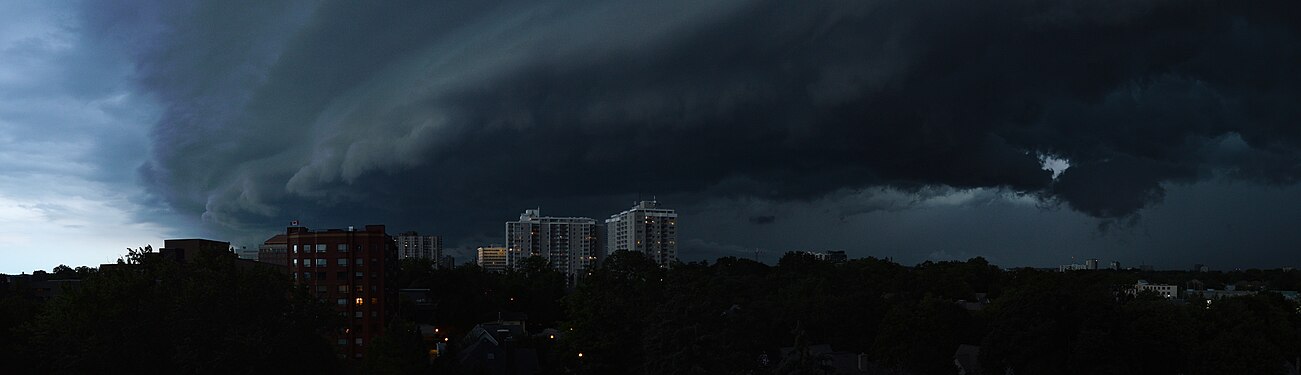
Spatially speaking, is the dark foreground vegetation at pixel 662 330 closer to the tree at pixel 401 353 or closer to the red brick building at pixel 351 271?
the tree at pixel 401 353

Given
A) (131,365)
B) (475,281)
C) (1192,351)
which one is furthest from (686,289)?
(475,281)

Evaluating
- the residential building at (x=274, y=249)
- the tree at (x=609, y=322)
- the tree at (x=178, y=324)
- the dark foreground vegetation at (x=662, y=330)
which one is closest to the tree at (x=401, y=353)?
the dark foreground vegetation at (x=662, y=330)

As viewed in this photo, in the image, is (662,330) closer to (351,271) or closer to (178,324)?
(178,324)

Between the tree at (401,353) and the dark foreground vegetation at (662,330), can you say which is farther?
the tree at (401,353)

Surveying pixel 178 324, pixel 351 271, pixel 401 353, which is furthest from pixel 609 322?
pixel 351 271

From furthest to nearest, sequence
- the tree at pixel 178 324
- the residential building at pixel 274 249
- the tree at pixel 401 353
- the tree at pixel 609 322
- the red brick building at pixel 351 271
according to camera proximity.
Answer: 1. the residential building at pixel 274 249
2. the red brick building at pixel 351 271
3. the tree at pixel 609 322
4. the tree at pixel 401 353
5. the tree at pixel 178 324

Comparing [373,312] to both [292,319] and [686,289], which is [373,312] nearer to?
[292,319]

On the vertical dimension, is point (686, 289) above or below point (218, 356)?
above
